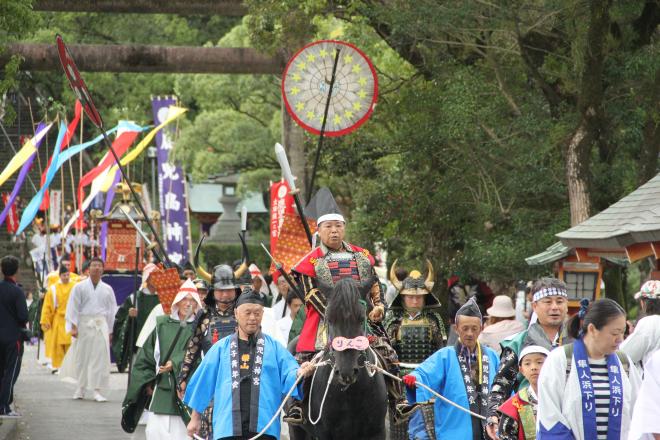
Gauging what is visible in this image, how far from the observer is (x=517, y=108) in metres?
16.9

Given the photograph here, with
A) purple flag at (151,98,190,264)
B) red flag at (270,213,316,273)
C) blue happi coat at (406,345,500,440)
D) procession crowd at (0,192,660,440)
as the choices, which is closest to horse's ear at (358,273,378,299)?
procession crowd at (0,192,660,440)

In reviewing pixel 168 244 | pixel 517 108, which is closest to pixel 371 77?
pixel 517 108

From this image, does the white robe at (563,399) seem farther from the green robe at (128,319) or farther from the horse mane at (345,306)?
the green robe at (128,319)

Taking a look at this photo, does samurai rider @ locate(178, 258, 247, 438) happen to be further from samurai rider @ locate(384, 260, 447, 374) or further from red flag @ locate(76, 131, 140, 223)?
red flag @ locate(76, 131, 140, 223)

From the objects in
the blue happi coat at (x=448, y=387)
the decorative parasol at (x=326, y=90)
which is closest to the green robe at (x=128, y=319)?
the decorative parasol at (x=326, y=90)

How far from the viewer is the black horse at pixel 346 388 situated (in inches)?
350

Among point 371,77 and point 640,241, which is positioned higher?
point 371,77

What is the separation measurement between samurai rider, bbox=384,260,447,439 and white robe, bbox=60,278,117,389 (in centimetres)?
723

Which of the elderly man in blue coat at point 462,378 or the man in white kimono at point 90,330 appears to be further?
the man in white kimono at point 90,330

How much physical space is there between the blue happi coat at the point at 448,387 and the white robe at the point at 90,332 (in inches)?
408

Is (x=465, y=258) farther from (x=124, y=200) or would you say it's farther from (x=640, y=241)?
(x=124, y=200)

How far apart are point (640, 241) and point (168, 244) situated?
621 inches

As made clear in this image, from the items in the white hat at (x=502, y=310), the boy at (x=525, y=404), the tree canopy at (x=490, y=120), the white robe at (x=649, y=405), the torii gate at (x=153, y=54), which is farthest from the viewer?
the torii gate at (x=153, y=54)

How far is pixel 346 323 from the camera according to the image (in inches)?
349
